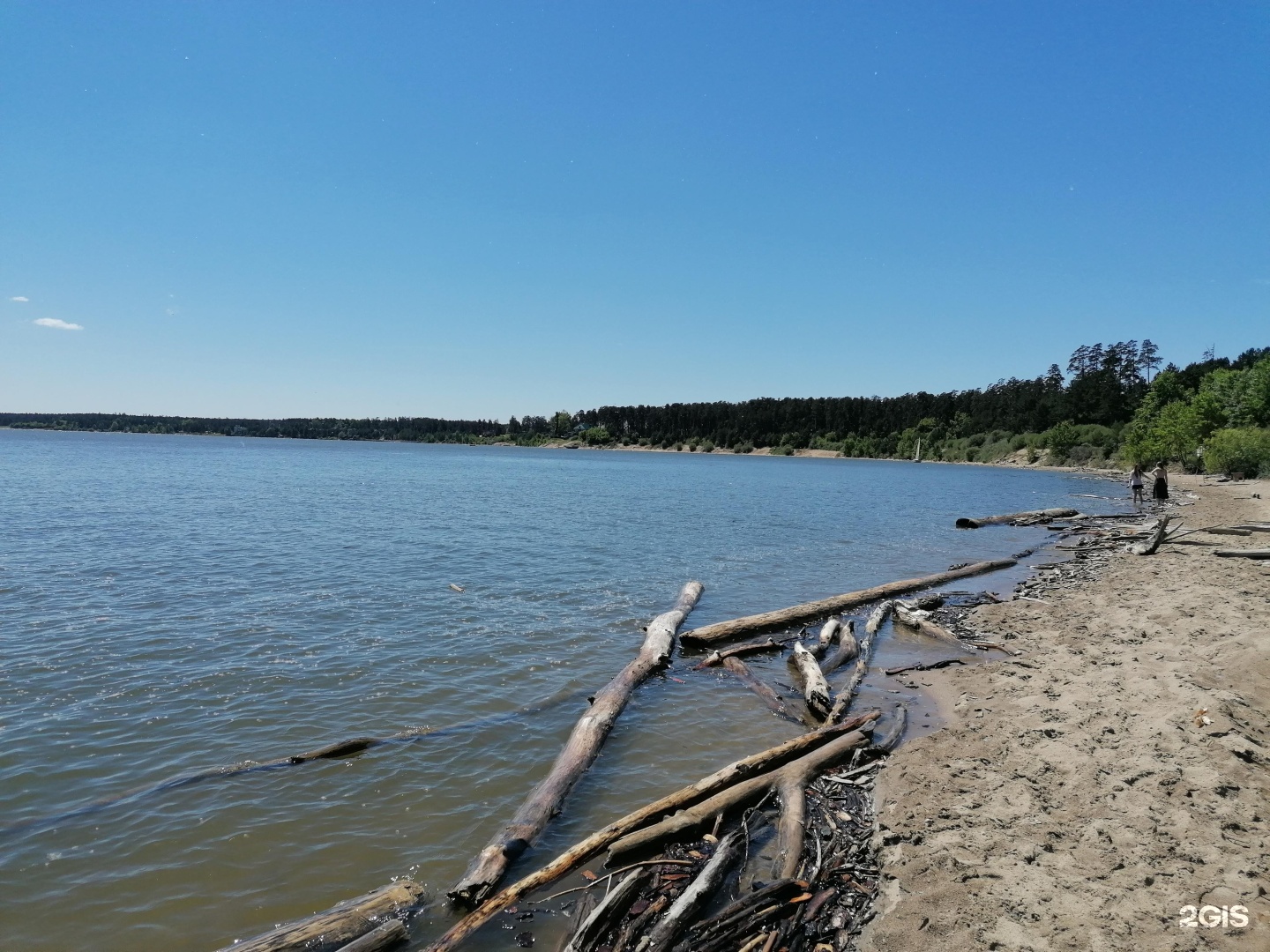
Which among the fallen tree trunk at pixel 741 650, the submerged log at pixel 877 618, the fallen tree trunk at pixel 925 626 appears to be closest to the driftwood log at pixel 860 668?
the submerged log at pixel 877 618

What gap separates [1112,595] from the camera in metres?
15.8

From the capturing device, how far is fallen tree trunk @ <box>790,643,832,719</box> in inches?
388

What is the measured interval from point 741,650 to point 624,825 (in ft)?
21.8

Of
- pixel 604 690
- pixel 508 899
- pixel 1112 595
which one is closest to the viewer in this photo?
pixel 508 899

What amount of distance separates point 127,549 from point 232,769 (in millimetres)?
18168

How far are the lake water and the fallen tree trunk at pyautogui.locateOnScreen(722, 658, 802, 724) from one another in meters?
0.26

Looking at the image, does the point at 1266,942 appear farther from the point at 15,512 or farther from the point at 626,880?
the point at 15,512

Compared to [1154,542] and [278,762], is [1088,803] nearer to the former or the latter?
[278,762]

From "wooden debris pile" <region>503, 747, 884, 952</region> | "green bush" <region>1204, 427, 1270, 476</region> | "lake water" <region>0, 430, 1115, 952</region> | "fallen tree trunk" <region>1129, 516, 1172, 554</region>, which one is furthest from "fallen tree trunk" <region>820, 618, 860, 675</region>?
"green bush" <region>1204, 427, 1270, 476</region>

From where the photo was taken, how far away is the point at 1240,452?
52.2 m

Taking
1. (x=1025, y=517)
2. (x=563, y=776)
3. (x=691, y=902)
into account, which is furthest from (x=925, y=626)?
(x=1025, y=517)

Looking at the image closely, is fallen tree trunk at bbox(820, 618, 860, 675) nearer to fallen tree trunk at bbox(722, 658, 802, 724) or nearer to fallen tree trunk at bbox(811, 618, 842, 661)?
fallen tree trunk at bbox(811, 618, 842, 661)

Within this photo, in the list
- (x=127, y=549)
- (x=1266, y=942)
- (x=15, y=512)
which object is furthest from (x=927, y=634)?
(x=15, y=512)

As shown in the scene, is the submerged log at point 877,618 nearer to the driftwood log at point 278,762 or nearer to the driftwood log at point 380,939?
the driftwood log at point 278,762
